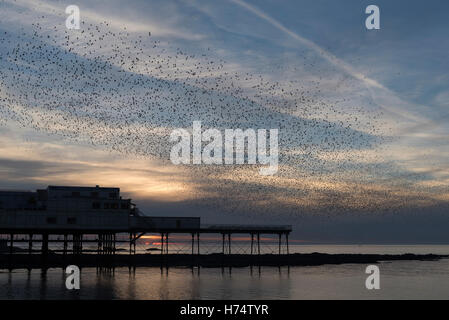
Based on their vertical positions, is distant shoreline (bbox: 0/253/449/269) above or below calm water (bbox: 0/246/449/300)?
below

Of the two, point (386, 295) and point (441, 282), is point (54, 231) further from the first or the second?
point (441, 282)

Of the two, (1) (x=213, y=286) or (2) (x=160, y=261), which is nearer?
(1) (x=213, y=286)

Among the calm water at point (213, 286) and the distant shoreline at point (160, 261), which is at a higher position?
the calm water at point (213, 286)

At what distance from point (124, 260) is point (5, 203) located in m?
42.4

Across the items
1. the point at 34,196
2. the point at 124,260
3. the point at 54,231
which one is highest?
the point at 34,196

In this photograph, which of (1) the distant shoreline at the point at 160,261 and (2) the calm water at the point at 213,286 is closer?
(2) the calm water at the point at 213,286

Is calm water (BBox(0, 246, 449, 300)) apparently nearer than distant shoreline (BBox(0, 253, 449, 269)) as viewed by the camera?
Yes

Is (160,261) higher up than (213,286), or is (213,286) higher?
(213,286)

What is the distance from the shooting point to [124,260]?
114688mm

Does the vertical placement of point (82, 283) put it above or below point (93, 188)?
below
